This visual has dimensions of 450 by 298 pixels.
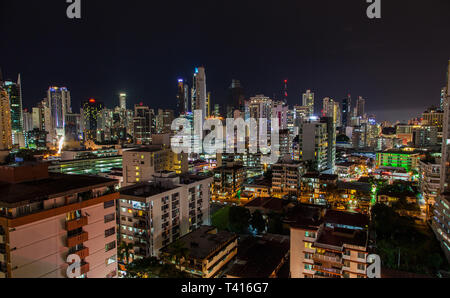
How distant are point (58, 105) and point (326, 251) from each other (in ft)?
309

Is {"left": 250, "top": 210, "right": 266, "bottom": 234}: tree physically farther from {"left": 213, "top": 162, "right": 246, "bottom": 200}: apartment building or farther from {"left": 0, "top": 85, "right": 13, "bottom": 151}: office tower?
{"left": 0, "top": 85, "right": 13, "bottom": 151}: office tower

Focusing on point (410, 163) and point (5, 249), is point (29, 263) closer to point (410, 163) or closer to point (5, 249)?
point (5, 249)

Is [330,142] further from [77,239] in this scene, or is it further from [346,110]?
[346,110]

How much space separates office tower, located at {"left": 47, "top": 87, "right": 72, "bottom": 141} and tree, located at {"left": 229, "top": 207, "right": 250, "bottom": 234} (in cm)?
8177

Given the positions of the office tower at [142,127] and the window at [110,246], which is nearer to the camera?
→ the window at [110,246]

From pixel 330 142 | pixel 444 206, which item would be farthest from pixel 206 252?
pixel 330 142

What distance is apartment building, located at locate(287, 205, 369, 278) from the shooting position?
924 centimetres

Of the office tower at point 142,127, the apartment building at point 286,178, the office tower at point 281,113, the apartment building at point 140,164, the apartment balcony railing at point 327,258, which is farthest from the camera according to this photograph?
the office tower at point 281,113

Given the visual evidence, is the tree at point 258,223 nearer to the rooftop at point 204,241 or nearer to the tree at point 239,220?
the tree at point 239,220

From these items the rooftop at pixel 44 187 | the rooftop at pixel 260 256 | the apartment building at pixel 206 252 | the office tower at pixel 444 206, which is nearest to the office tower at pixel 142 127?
the rooftop at pixel 260 256

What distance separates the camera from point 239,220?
53.7 feet

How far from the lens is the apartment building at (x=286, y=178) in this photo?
2398 centimetres

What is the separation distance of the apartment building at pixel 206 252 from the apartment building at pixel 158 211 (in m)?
1.59
